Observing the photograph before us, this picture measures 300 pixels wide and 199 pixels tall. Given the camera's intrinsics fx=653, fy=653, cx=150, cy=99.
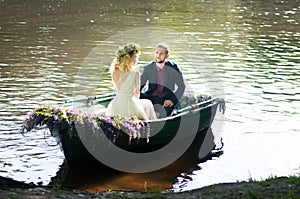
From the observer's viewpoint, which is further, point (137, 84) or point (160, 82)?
point (160, 82)

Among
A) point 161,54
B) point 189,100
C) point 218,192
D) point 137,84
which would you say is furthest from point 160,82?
point 218,192

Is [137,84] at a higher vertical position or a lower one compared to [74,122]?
higher

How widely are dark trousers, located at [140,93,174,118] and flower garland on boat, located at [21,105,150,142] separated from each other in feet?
6.16

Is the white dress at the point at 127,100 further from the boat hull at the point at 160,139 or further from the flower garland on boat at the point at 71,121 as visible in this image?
the flower garland on boat at the point at 71,121

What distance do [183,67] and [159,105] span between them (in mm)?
6177

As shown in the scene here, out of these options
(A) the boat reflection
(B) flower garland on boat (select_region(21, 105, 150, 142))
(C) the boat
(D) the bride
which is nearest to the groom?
(C) the boat

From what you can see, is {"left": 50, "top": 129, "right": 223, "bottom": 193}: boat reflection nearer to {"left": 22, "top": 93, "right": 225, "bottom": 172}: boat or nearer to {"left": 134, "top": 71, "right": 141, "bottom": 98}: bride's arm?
{"left": 22, "top": 93, "right": 225, "bottom": 172}: boat

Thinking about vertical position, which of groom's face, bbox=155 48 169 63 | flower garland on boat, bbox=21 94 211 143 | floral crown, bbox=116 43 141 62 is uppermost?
floral crown, bbox=116 43 141 62

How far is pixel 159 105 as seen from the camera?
36.2 feet

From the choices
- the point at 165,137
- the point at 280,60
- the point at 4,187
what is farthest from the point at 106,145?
the point at 280,60

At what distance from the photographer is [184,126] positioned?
10.4 meters

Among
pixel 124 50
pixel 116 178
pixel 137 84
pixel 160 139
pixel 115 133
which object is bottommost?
pixel 116 178

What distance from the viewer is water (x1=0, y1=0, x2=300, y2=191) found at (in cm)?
986

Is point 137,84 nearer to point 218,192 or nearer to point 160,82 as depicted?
point 160,82
